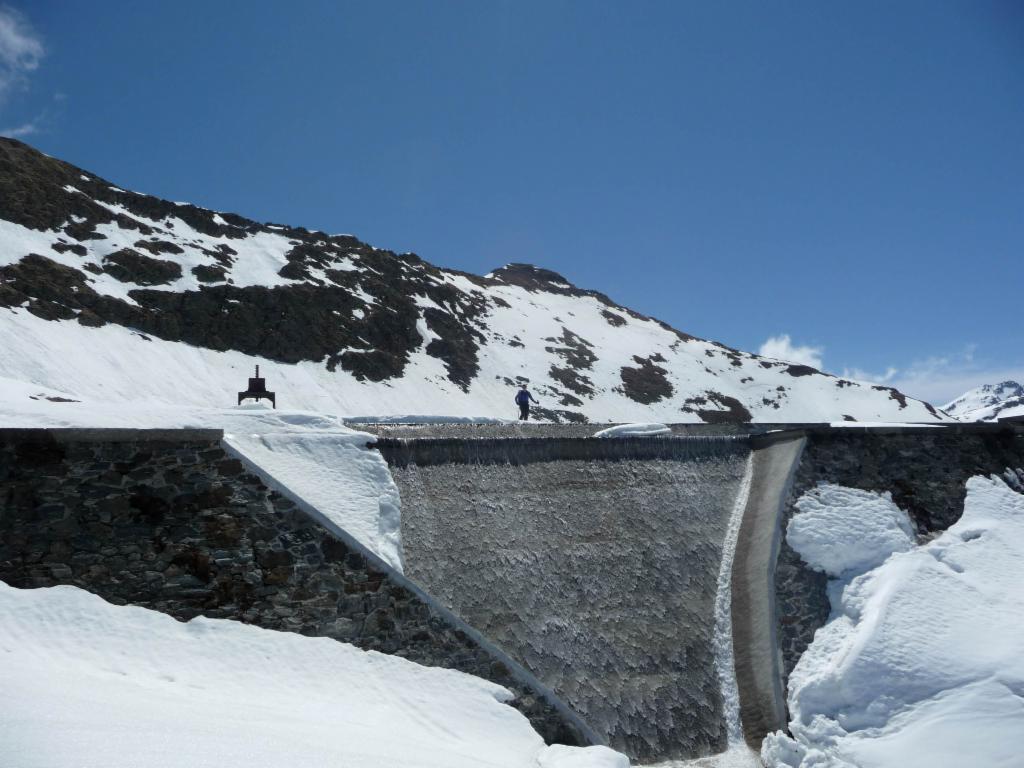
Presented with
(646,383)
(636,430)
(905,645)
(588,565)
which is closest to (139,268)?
(636,430)

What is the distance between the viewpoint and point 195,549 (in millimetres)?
10617

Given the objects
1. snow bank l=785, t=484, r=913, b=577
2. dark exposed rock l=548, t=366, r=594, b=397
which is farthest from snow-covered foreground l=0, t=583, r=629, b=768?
dark exposed rock l=548, t=366, r=594, b=397

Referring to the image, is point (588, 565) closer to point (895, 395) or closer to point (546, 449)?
point (546, 449)

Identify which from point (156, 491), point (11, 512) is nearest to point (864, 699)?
point (156, 491)

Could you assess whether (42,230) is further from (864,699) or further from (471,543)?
(864,699)

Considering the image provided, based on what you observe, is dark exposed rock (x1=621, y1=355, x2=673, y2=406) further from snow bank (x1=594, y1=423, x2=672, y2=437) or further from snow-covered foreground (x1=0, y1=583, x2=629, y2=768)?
snow-covered foreground (x1=0, y1=583, x2=629, y2=768)

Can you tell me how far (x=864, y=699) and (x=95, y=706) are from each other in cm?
1088

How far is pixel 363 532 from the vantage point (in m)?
11.8

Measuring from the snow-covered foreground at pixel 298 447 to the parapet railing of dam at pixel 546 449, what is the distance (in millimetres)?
767

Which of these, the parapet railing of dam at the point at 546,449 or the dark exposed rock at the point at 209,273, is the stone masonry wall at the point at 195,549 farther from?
the dark exposed rock at the point at 209,273

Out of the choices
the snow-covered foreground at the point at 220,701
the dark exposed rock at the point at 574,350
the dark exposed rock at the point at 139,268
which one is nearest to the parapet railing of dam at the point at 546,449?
the snow-covered foreground at the point at 220,701

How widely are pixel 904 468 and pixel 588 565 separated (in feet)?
26.5

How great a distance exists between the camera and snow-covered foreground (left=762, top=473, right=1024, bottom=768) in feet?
35.1

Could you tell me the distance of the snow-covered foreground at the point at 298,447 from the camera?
11.5 meters
